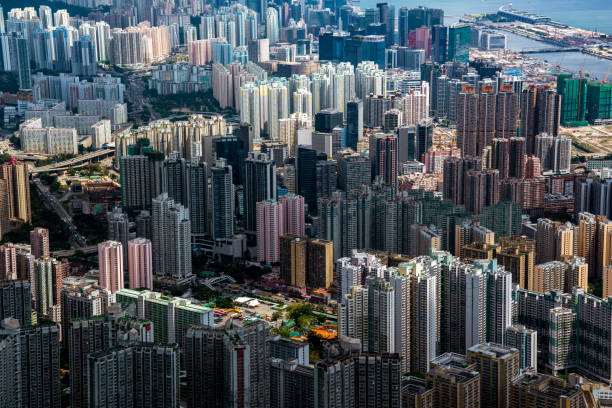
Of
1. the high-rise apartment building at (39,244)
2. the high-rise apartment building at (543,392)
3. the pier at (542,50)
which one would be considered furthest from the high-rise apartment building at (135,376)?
the pier at (542,50)

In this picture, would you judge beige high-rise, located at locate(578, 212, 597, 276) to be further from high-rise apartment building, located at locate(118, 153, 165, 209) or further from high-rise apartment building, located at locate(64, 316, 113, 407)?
high-rise apartment building, located at locate(64, 316, 113, 407)

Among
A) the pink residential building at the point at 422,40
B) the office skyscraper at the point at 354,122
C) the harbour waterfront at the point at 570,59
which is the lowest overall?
the office skyscraper at the point at 354,122

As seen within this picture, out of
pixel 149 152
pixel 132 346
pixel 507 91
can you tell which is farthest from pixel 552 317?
pixel 507 91

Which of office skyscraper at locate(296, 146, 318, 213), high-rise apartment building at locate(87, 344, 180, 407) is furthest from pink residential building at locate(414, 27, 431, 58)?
high-rise apartment building at locate(87, 344, 180, 407)

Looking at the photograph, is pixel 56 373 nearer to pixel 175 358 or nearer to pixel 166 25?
pixel 175 358

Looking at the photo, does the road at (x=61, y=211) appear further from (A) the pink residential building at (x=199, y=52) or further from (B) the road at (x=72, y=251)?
(A) the pink residential building at (x=199, y=52)
